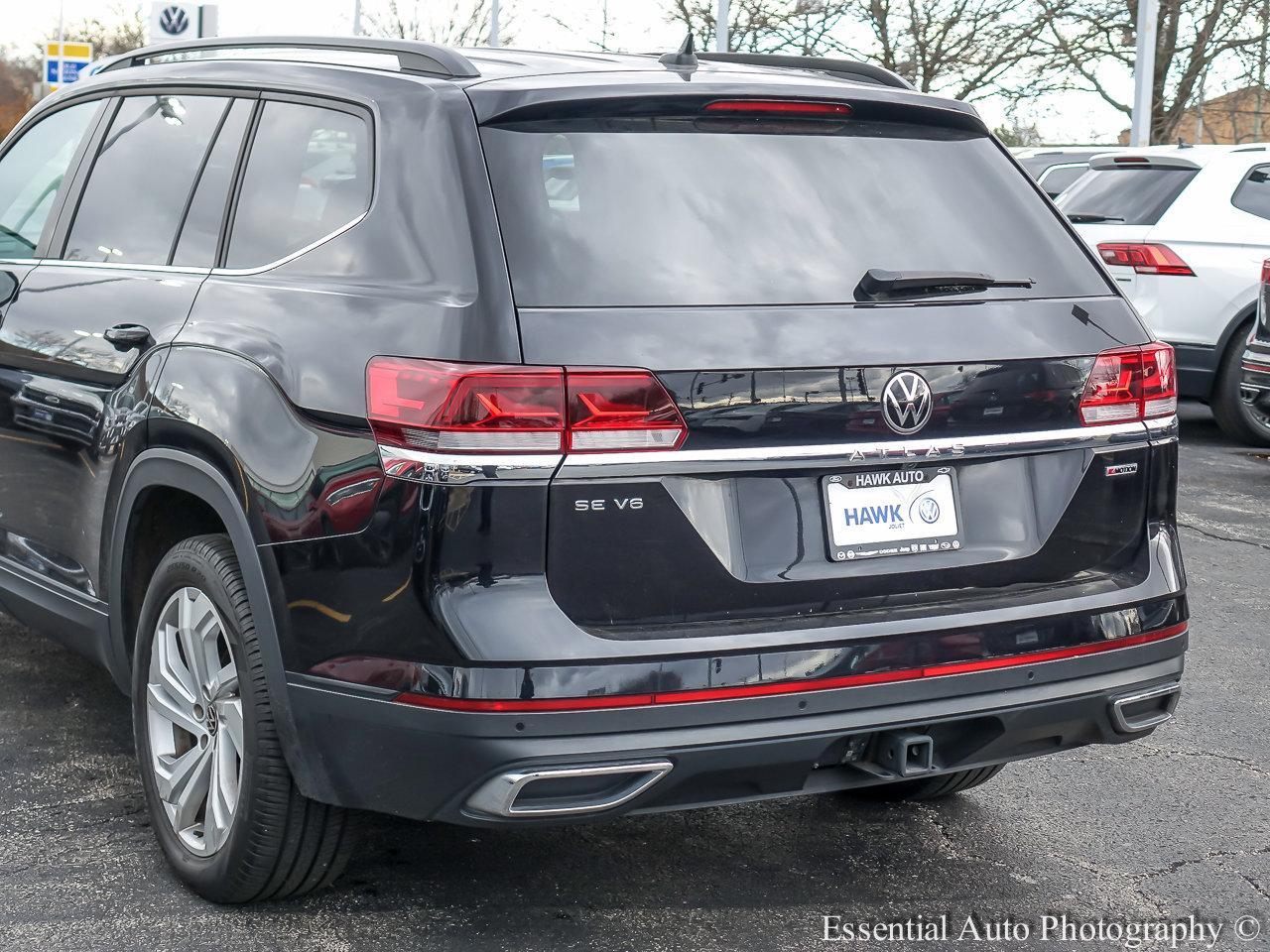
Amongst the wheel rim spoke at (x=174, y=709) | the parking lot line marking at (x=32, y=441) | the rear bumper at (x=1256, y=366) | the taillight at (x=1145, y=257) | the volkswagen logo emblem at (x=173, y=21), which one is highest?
the volkswagen logo emblem at (x=173, y=21)

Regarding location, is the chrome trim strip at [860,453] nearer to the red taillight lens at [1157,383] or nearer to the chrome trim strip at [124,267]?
the red taillight lens at [1157,383]

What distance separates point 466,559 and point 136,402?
1160 millimetres

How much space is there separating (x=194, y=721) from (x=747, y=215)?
5.11 ft

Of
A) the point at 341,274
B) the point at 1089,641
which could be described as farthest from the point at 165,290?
the point at 1089,641

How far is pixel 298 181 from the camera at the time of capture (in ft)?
11.3

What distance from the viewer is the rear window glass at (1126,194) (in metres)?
10.9

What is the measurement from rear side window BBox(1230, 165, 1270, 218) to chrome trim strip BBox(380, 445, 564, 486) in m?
8.92

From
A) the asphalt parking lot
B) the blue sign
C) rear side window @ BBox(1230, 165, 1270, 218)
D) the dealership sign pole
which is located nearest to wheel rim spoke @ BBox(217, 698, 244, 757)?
the asphalt parking lot

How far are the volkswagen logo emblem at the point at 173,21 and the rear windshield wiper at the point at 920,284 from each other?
18126 mm

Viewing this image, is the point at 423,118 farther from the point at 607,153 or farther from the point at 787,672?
the point at 787,672

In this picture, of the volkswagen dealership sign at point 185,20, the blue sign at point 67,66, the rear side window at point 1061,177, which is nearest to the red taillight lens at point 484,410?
the rear side window at point 1061,177

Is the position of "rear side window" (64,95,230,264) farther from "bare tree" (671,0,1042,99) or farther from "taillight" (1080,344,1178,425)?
"bare tree" (671,0,1042,99)

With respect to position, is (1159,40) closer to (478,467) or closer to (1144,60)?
(1144,60)

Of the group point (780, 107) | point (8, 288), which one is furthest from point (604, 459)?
point (8, 288)
